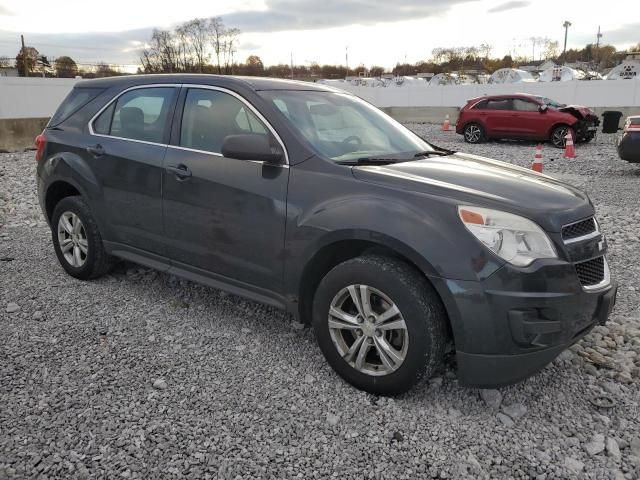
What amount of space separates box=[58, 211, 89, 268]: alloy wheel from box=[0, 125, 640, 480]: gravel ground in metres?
0.43

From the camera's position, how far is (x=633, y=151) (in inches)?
402

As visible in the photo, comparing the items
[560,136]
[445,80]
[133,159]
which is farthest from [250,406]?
[445,80]

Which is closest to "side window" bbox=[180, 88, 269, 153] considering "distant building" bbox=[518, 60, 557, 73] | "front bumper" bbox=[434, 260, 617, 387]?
"front bumper" bbox=[434, 260, 617, 387]

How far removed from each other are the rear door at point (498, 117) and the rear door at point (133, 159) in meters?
14.6

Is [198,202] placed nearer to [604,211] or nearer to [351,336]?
[351,336]

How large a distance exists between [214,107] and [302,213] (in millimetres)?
1153

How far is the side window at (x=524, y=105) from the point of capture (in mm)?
16391

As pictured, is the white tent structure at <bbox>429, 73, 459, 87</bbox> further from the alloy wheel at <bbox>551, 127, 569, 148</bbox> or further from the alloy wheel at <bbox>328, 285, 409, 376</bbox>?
the alloy wheel at <bbox>328, 285, 409, 376</bbox>

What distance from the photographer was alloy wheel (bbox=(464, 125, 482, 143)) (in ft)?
57.3

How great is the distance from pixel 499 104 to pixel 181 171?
15330 mm

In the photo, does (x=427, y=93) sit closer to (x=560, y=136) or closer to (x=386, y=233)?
(x=560, y=136)

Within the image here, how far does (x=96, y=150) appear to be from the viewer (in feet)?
14.4

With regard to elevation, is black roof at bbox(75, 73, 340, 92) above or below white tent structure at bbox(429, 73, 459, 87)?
below

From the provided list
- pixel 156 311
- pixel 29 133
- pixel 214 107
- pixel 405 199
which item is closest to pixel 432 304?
pixel 405 199
